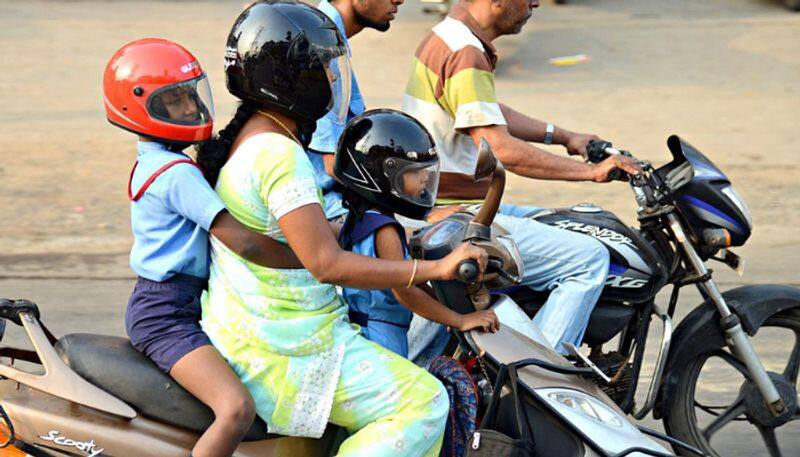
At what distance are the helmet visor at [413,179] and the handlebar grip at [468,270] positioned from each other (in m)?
0.30

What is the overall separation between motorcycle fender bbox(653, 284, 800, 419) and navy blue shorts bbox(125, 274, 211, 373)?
1737 millimetres

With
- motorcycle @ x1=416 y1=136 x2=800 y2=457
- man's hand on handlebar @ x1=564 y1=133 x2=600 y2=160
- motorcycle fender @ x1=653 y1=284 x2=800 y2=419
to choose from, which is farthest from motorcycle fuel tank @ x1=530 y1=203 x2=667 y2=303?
man's hand on handlebar @ x1=564 y1=133 x2=600 y2=160

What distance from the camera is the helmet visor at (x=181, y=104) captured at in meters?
3.02

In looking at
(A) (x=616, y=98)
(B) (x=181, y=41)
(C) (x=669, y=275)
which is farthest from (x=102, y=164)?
(C) (x=669, y=275)

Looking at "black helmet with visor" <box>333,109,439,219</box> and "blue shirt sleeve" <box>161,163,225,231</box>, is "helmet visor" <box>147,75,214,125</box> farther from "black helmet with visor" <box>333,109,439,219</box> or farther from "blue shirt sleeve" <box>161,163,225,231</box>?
"black helmet with visor" <box>333,109,439,219</box>

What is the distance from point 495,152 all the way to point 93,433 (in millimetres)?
1730

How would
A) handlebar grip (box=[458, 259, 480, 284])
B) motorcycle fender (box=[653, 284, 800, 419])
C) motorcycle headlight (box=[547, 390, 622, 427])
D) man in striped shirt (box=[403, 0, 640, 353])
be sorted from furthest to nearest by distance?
motorcycle fender (box=[653, 284, 800, 419])
man in striped shirt (box=[403, 0, 640, 353])
motorcycle headlight (box=[547, 390, 622, 427])
handlebar grip (box=[458, 259, 480, 284])

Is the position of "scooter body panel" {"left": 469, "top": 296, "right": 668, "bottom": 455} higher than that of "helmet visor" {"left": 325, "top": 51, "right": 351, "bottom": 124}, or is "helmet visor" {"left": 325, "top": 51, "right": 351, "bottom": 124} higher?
"helmet visor" {"left": 325, "top": 51, "right": 351, "bottom": 124}

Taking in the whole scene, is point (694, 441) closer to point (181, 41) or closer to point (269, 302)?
point (269, 302)

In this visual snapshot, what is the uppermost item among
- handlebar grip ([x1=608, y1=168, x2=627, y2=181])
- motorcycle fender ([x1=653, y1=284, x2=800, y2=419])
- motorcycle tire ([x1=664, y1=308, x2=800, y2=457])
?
handlebar grip ([x1=608, y1=168, x2=627, y2=181])

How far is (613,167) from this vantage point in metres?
3.76

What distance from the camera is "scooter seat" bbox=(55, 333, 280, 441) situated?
9.49 feet

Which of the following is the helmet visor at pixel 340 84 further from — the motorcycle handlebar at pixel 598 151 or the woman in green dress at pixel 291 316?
the motorcycle handlebar at pixel 598 151

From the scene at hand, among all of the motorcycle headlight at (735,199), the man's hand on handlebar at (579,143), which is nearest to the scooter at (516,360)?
the motorcycle headlight at (735,199)
